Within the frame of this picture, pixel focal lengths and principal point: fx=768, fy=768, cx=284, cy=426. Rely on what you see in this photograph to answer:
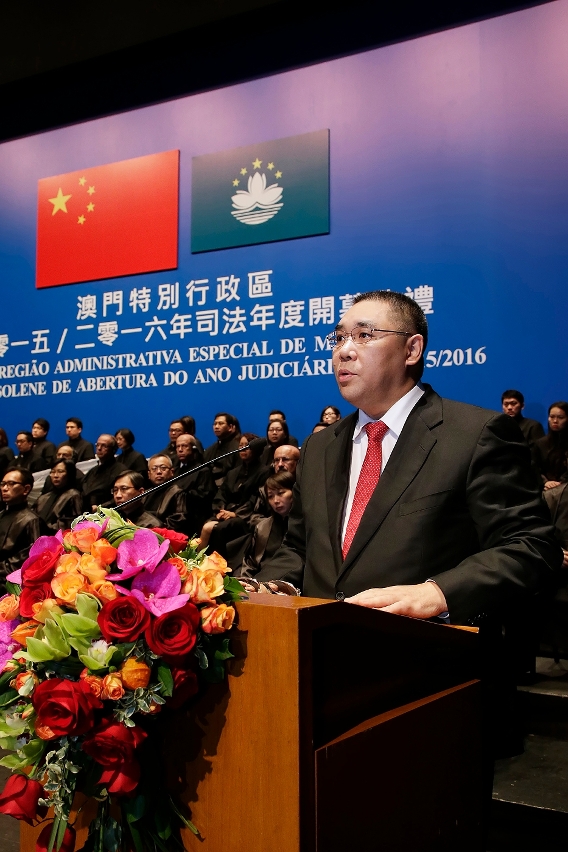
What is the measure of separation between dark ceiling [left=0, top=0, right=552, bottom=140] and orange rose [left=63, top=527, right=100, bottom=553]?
676 cm

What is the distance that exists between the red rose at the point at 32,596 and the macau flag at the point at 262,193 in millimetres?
6698

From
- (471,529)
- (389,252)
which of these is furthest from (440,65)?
(471,529)

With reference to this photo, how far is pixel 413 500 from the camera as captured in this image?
1496 mm

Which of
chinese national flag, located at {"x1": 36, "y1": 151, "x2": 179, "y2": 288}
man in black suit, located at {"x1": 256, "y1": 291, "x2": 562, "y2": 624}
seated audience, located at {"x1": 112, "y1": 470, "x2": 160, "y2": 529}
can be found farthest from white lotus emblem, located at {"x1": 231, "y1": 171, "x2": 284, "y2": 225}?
man in black suit, located at {"x1": 256, "y1": 291, "x2": 562, "y2": 624}

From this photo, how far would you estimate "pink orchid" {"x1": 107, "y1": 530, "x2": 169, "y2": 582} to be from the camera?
922mm

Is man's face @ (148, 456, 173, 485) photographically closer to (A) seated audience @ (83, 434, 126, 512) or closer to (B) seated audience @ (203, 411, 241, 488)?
(B) seated audience @ (203, 411, 241, 488)

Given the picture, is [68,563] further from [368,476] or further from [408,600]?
[368,476]

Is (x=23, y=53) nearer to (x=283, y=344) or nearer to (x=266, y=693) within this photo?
(x=283, y=344)

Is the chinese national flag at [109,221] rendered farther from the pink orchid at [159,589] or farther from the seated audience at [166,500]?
the pink orchid at [159,589]

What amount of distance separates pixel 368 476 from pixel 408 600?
400mm

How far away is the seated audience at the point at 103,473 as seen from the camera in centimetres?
749

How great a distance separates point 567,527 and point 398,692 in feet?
10.1

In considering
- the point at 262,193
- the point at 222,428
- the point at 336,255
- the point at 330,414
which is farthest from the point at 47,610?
the point at 262,193

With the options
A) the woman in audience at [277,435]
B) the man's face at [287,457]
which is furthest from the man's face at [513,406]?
the man's face at [287,457]
